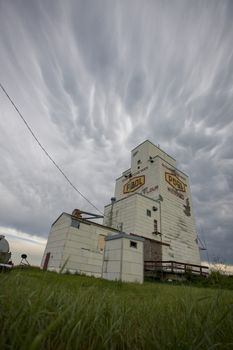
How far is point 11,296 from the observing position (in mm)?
1580

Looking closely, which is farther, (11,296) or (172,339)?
(11,296)

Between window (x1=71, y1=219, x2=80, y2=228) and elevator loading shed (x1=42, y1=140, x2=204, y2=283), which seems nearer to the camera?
elevator loading shed (x1=42, y1=140, x2=204, y2=283)

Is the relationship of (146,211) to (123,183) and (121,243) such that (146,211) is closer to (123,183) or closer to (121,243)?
(123,183)

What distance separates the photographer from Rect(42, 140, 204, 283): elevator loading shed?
11.4m

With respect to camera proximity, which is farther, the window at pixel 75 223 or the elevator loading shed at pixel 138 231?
the window at pixel 75 223

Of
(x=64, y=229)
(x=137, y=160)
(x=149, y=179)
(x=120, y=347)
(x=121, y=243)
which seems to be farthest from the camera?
(x=137, y=160)

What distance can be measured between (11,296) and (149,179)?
2421 centimetres

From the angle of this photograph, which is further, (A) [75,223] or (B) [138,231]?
(B) [138,231]

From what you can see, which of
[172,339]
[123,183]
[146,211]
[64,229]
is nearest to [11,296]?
[172,339]

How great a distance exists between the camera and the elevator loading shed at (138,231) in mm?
11406

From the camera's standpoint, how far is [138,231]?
20266 mm

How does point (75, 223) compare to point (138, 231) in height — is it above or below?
below

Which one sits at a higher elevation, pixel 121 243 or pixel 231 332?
pixel 121 243

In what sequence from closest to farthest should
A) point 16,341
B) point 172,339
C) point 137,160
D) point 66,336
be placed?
1. point 16,341
2. point 66,336
3. point 172,339
4. point 137,160
